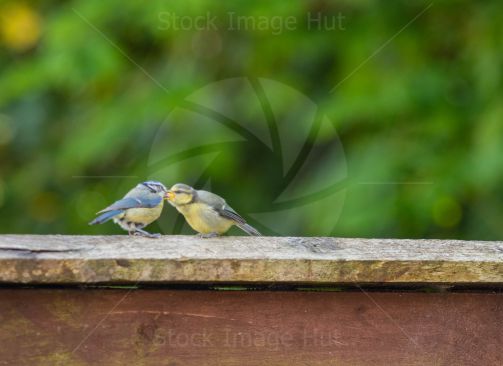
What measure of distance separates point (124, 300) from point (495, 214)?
6.92 feet

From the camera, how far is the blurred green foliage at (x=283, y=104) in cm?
324

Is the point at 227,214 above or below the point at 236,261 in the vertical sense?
below

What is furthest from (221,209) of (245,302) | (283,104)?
(283,104)

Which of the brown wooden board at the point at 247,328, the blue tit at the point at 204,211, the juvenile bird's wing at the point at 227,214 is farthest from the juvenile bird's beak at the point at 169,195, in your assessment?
the brown wooden board at the point at 247,328

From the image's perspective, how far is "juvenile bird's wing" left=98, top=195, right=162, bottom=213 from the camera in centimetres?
214

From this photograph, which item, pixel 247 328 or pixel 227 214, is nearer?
pixel 247 328

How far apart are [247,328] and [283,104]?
2540 mm

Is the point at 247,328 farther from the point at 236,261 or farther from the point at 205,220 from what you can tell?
the point at 205,220

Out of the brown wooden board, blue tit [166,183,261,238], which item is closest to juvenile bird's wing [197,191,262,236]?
blue tit [166,183,261,238]

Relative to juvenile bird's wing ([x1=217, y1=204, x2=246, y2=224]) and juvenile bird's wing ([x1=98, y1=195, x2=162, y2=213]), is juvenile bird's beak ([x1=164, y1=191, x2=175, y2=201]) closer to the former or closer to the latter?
juvenile bird's wing ([x1=98, y1=195, x2=162, y2=213])

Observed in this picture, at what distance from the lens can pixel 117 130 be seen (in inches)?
149

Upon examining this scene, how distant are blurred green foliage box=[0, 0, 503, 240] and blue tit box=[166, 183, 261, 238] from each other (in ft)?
3.12

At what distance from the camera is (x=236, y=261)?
56.4 inches

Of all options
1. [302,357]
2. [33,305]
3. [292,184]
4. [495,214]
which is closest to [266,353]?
[302,357]
